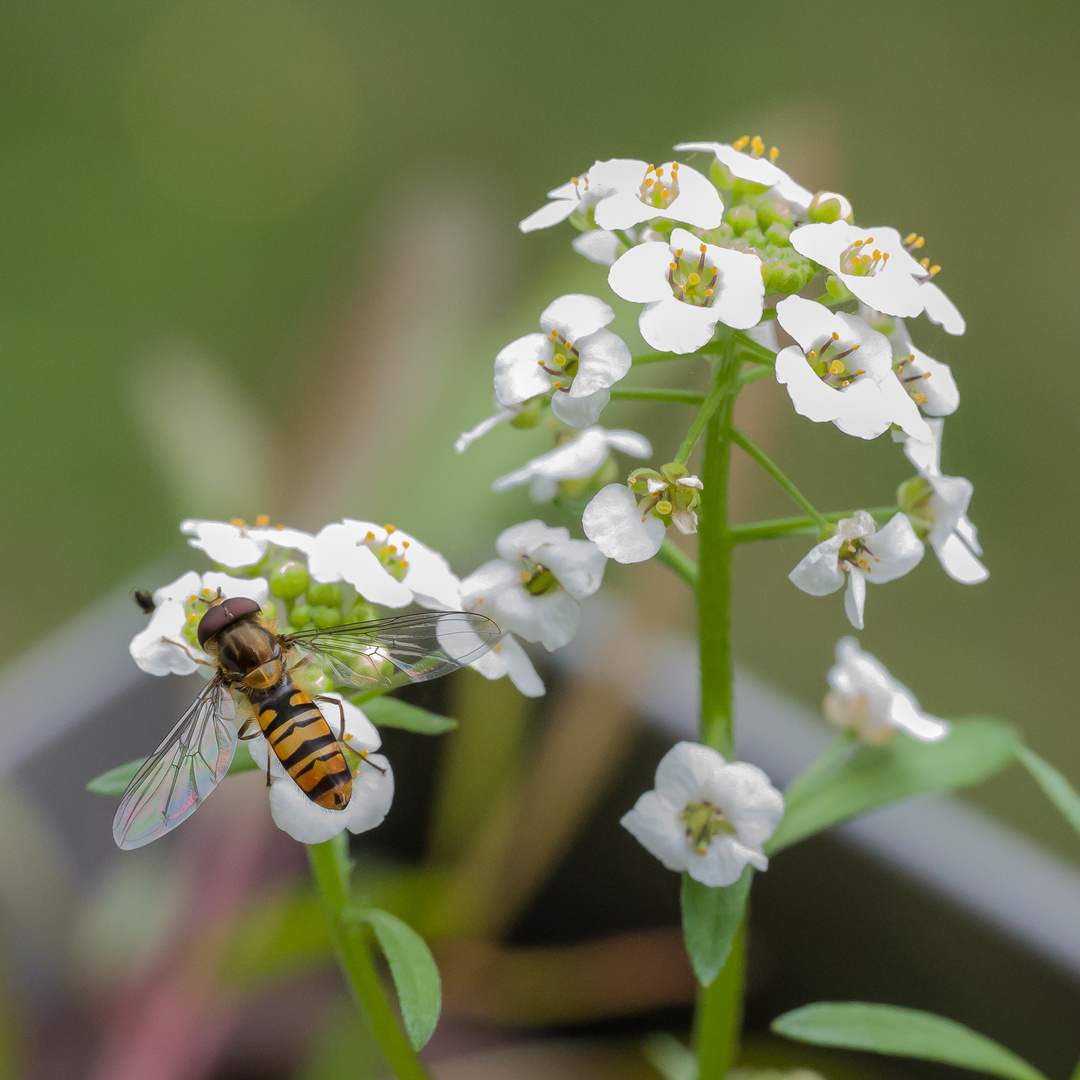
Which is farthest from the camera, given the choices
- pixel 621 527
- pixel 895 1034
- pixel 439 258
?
pixel 439 258

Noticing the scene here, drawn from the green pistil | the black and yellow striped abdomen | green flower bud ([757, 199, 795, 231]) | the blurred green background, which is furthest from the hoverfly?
the blurred green background

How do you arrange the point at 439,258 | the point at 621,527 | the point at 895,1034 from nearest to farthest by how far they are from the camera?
the point at 621,527, the point at 895,1034, the point at 439,258

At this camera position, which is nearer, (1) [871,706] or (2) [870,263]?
(2) [870,263]

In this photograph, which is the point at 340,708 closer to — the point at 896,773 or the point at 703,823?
the point at 703,823

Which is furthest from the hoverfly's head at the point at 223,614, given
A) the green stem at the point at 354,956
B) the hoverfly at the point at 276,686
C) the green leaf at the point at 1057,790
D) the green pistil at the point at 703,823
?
the green leaf at the point at 1057,790

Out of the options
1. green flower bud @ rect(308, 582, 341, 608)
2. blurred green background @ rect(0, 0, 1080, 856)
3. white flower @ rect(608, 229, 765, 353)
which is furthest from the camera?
blurred green background @ rect(0, 0, 1080, 856)

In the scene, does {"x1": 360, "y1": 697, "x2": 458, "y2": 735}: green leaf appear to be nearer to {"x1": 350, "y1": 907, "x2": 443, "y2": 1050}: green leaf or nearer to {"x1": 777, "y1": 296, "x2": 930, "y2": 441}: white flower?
{"x1": 350, "y1": 907, "x2": 443, "y2": 1050}: green leaf

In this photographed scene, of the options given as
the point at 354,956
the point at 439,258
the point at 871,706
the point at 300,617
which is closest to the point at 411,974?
the point at 354,956
